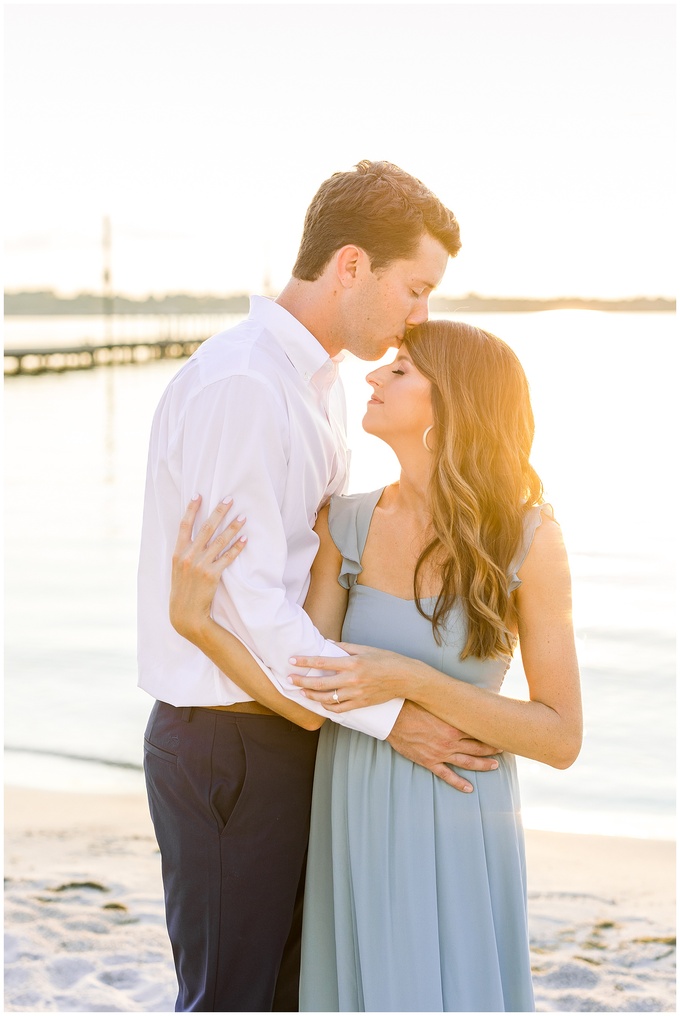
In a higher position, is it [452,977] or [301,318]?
[301,318]

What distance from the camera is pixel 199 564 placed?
7.79 feet

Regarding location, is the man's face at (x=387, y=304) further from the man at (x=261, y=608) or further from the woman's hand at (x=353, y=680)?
the woman's hand at (x=353, y=680)

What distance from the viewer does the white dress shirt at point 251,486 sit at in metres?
2.37

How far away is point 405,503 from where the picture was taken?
2.65m

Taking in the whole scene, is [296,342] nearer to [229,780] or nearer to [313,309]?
[313,309]

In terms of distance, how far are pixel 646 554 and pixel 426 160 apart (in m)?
7.93

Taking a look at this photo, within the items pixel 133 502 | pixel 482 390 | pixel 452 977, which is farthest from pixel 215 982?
pixel 133 502

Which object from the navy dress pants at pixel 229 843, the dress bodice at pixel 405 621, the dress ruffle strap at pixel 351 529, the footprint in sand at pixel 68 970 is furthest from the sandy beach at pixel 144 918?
the dress ruffle strap at pixel 351 529

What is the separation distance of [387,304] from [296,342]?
29 cm

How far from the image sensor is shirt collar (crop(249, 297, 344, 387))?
2602 millimetres

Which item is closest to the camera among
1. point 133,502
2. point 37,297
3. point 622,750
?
point 622,750

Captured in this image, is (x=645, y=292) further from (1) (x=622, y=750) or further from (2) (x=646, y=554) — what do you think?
(1) (x=622, y=750)

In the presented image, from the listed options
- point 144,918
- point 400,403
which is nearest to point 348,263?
point 400,403

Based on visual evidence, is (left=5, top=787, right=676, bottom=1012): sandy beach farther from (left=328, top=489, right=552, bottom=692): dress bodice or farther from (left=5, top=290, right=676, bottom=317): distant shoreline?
(left=5, top=290, right=676, bottom=317): distant shoreline
